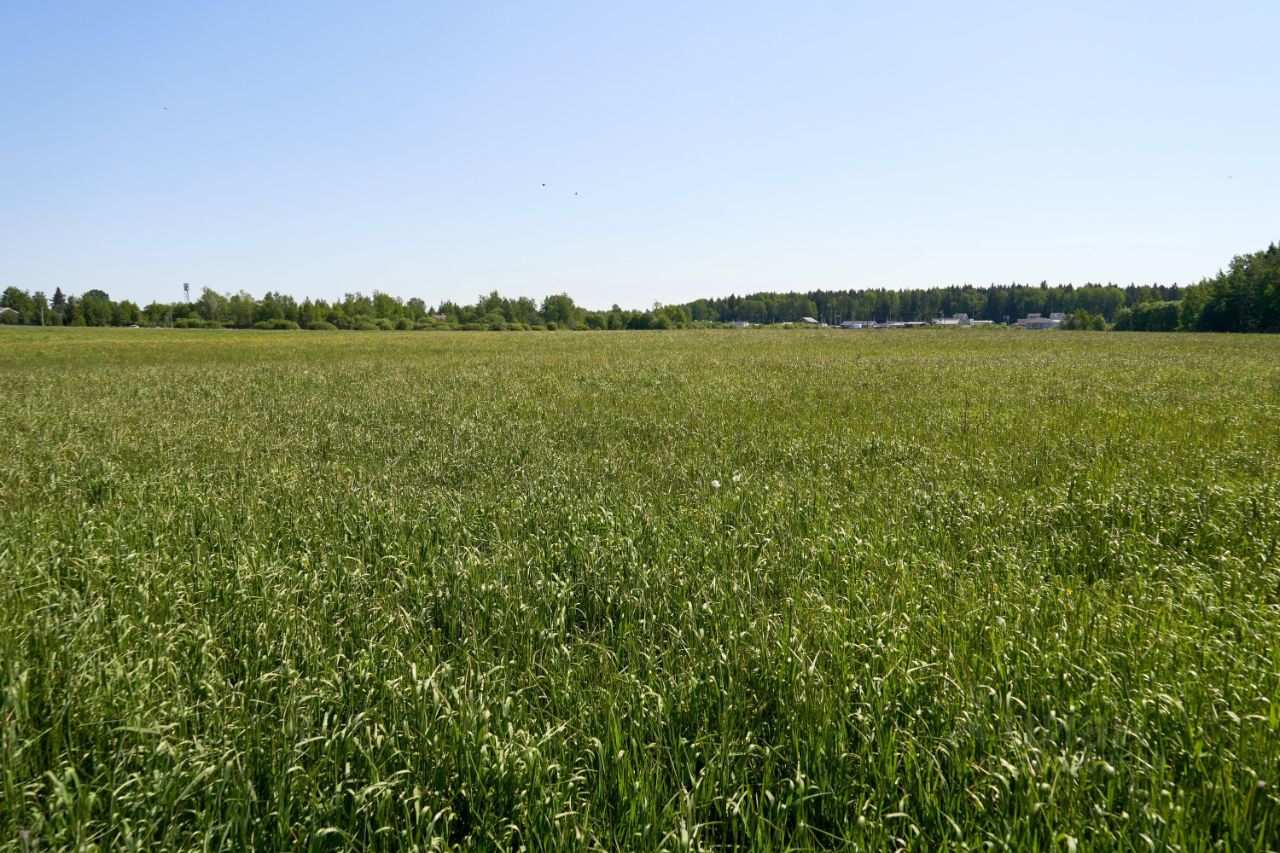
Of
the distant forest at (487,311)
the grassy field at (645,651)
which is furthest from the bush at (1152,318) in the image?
the grassy field at (645,651)

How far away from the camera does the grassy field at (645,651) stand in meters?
2.80

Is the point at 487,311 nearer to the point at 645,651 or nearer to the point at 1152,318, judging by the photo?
the point at 1152,318

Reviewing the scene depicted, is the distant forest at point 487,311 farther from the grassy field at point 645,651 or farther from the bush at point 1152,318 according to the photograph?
the grassy field at point 645,651

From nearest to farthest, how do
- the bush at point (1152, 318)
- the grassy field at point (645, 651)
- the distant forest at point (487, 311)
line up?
the grassy field at point (645, 651), the distant forest at point (487, 311), the bush at point (1152, 318)

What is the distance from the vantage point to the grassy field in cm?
280

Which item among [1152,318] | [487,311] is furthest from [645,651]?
[487,311]

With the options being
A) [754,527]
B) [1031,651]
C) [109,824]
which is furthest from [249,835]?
[754,527]

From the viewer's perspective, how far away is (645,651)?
4.20m

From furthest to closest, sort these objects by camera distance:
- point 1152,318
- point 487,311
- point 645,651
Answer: point 487,311, point 1152,318, point 645,651

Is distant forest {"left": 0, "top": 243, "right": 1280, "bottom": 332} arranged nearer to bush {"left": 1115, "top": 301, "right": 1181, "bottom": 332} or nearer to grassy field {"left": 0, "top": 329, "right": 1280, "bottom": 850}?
bush {"left": 1115, "top": 301, "right": 1181, "bottom": 332}

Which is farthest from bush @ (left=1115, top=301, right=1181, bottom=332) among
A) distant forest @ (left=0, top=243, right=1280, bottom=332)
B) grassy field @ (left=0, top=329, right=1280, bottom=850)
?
grassy field @ (left=0, top=329, right=1280, bottom=850)

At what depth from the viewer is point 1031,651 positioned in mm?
3988

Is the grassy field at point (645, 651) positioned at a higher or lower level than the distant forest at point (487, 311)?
lower

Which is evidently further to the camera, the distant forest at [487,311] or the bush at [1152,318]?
the bush at [1152,318]
